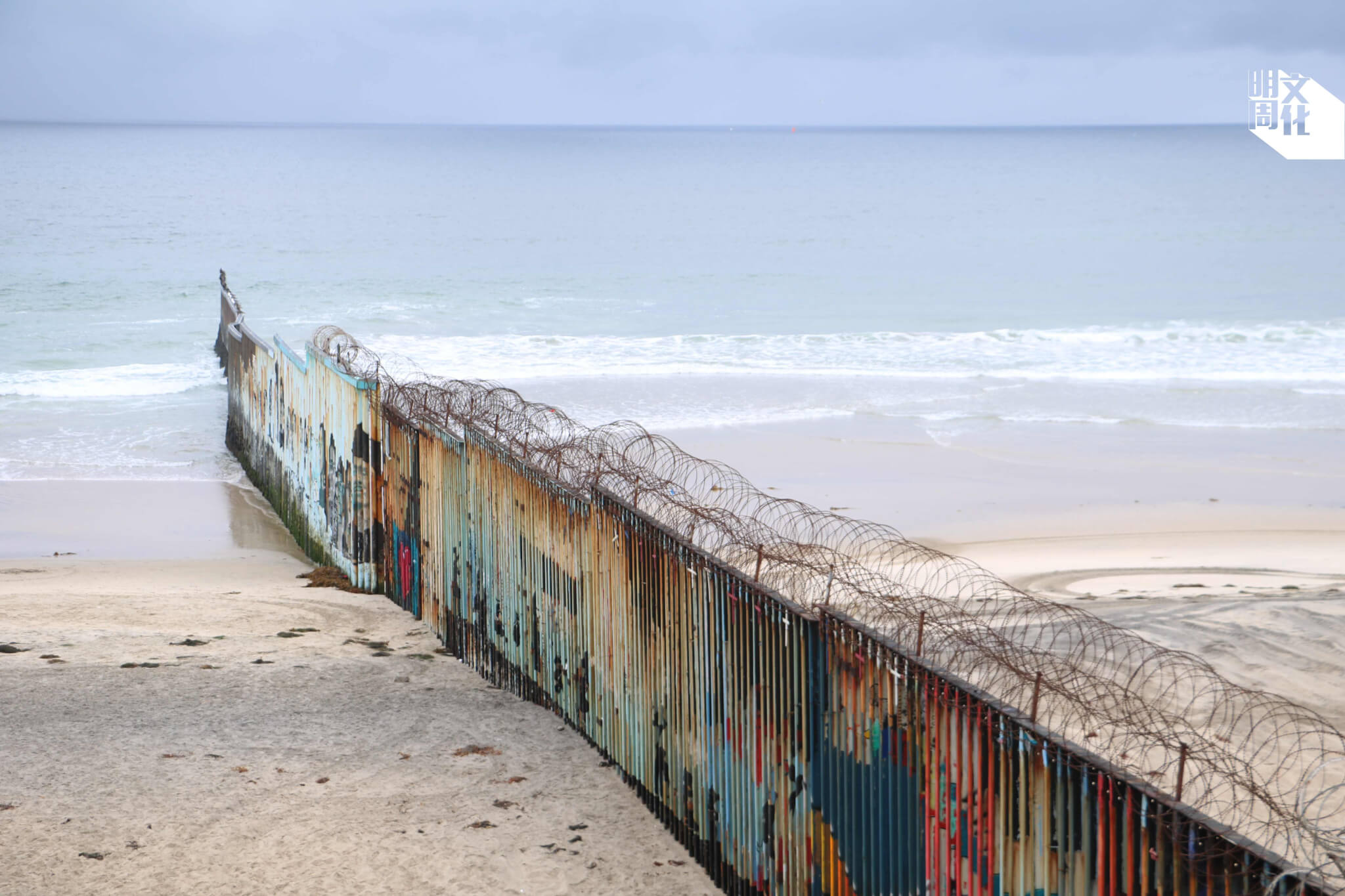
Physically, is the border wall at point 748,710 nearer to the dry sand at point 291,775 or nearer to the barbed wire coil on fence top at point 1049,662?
the barbed wire coil on fence top at point 1049,662

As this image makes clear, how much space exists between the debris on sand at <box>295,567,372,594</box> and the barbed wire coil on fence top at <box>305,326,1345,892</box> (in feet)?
6.02

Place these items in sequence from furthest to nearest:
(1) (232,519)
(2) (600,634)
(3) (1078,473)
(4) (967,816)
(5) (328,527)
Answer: (3) (1078,473), (1) (232,519), (5) (328,527), (2) (600,634), (4) (967,816)

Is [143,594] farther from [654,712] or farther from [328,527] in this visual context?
[654,712]

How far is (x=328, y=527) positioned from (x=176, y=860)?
21.7 ft

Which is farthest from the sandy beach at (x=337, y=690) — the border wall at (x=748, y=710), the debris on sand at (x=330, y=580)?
the border wall at (x=748, y=710)

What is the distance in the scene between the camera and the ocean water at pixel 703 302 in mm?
25047

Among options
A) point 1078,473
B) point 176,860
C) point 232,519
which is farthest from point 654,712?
point 1078,473

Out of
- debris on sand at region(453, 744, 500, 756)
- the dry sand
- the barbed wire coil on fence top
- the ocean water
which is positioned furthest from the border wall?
the ocean water

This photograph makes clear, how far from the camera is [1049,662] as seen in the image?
18.4ft

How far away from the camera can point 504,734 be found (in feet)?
26.4

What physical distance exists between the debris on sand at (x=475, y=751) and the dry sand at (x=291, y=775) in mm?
42

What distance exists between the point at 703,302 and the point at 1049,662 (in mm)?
43525

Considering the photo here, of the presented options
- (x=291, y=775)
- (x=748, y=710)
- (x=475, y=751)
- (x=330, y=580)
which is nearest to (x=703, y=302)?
(x=330, y=580)

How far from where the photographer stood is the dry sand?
629 cm
